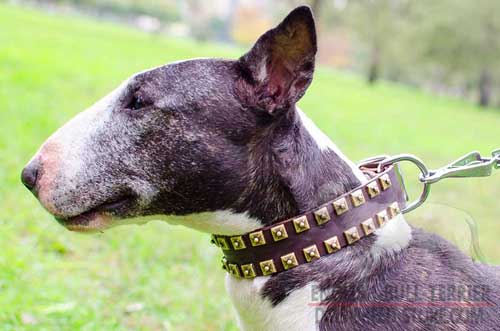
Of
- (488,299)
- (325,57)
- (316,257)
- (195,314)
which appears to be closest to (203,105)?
(316,257)

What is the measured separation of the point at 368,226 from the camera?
203 cm

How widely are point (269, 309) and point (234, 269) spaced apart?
7.2 inches

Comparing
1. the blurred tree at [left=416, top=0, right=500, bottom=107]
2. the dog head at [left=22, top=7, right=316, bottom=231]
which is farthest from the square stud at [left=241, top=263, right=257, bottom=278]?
the blurred tree at [left=416, top=0, right=500, bottom=107]

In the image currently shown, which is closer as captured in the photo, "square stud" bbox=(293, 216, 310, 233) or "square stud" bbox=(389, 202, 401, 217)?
"square stud" bbox=(293, 216, 310, 233)

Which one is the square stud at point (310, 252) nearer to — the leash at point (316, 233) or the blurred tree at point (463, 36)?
the leash at point (316, 233)

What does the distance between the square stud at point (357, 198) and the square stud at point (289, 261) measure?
26 cm

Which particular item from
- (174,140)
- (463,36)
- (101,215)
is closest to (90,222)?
(101,215)

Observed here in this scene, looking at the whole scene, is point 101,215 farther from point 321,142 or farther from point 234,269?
point 321,142

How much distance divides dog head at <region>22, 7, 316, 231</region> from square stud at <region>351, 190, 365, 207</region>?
0.34 m

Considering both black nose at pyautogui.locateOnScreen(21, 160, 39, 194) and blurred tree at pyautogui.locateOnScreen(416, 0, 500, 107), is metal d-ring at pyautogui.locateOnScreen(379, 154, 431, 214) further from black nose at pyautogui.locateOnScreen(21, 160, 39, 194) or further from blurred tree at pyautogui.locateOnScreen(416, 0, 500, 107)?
blurred tree at pyautogui.locateOnScreen(416, 0, 500, 107)

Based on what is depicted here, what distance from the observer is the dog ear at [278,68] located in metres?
2.00

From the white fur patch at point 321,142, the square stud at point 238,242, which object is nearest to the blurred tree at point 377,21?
the white fur patch at point 321,142

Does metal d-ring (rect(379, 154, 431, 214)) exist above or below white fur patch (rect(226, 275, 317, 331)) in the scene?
above

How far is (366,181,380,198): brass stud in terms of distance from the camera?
203 cm
